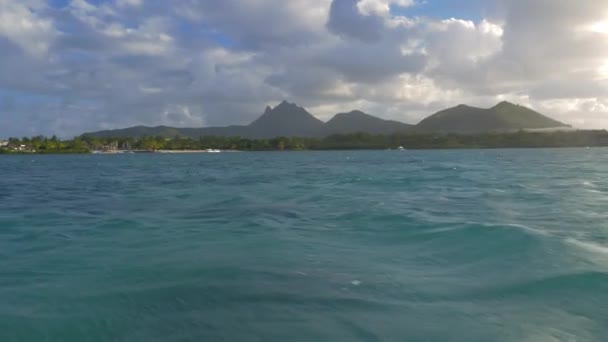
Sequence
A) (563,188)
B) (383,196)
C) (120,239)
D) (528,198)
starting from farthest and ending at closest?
(563,188) < (383,196) < (528,198) < (120,239)

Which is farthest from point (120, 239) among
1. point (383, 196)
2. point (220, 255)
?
point (383, 196)

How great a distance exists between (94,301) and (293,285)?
151 inches

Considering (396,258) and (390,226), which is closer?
(396,258)

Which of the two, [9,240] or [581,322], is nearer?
[581,322]

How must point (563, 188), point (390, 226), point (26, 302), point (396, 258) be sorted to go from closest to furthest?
point (26, 302), point (396, 258), point (390, 226), point (563, 188)

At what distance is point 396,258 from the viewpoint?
13.0 metres

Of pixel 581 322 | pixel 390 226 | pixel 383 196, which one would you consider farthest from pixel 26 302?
pixel 383 196

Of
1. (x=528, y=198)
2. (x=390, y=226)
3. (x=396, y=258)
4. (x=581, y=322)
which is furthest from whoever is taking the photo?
(x=528, y=198)

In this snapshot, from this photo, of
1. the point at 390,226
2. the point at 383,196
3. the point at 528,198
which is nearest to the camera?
the point at 390,226

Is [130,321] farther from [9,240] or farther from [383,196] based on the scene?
[383,196]

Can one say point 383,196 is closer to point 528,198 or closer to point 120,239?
point 528,198

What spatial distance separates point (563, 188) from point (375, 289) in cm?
2489

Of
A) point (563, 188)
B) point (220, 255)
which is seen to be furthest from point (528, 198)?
point (220, 255)

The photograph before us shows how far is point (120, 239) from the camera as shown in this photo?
16.0 meters
